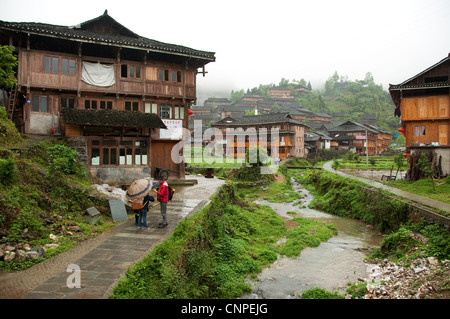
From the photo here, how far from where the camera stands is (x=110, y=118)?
1830 cm

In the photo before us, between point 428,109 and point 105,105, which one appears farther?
point 428,109

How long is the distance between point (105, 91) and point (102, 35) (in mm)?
3708

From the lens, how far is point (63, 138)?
1769 cm

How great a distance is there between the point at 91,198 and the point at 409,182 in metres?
23.0

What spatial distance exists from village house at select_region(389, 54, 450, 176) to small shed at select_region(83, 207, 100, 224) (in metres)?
24.5

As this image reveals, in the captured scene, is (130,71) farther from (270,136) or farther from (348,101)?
(348,101)

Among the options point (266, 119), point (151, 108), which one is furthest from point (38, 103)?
point (266, 119)

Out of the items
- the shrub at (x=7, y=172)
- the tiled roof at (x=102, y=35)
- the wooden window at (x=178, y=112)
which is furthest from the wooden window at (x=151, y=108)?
the shrub at (x=7, y=172)

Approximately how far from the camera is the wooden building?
17.9m

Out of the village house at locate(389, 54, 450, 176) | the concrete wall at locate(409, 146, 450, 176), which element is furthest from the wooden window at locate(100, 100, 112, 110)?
the concrete wall at locate(409, 146, 450, 176)

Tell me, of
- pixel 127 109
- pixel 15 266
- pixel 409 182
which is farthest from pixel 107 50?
pixel 409 182

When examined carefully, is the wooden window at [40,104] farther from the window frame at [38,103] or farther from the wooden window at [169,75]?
the wooden window at [169,75]

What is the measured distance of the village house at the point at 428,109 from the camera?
2439cm
